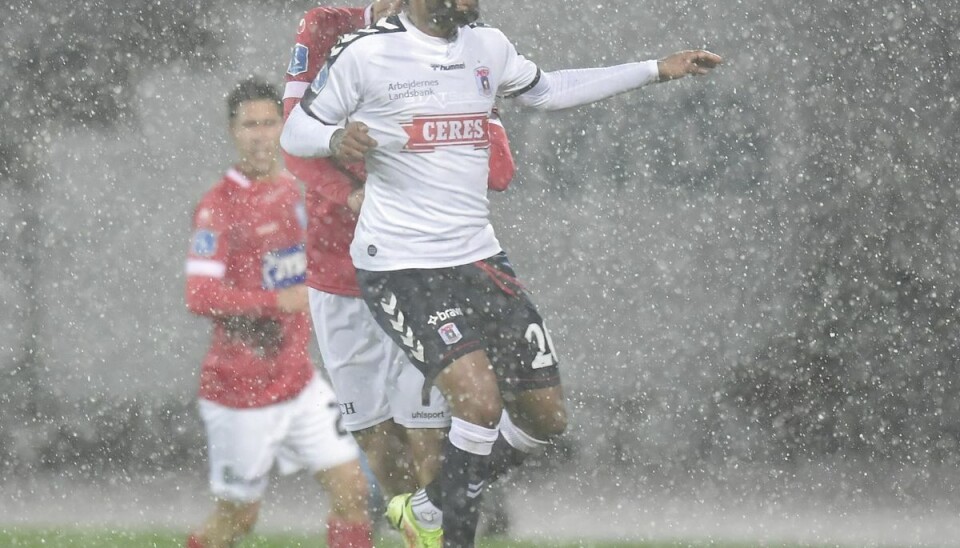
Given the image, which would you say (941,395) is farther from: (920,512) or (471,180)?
(471,180)

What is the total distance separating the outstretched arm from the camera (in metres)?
5.56

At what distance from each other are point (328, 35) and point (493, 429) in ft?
5.26

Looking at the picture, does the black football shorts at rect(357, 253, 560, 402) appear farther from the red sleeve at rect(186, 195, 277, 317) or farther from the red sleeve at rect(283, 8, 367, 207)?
the red sleeve at rect(186, 195, 277, 317)

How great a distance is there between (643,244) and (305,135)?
15.9 feet

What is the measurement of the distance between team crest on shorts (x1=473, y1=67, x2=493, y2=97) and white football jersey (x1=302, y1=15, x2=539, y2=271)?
0.01 metres

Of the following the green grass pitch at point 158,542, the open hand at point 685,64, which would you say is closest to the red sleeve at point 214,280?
the open hand at point 685,64

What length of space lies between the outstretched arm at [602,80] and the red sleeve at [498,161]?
0.17 metres

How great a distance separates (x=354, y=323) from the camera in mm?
6012

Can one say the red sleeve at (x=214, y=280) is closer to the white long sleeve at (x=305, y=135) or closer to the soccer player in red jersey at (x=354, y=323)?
the soccer player in red jersey at (x=354, y=323)

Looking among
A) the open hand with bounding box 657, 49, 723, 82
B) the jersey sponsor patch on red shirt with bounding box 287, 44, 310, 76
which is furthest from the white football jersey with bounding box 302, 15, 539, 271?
the open hand with bounding box 657, 49, 723, 82

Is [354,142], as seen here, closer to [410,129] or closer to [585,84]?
[410,129]

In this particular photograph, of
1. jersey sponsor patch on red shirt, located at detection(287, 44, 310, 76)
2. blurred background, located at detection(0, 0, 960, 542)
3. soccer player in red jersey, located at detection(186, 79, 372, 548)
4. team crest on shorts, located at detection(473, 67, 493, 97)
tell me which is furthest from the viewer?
blurred background, located at detection(0, 0, 960, 542)

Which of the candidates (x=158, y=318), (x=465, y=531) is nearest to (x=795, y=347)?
(x=158, y=318)

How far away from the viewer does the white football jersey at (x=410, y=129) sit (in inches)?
206
